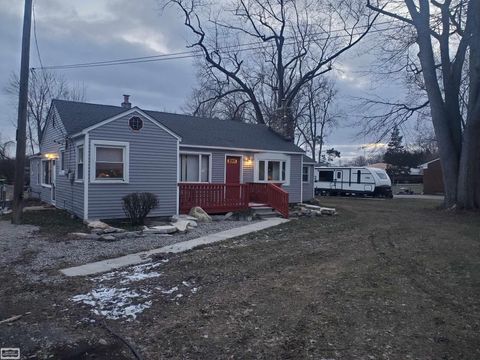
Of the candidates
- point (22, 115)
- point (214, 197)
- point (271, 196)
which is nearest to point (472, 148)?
point (271, 196)

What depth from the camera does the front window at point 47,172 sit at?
18809mm

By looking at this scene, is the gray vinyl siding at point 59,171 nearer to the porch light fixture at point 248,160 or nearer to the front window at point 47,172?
the front window at point 47,172

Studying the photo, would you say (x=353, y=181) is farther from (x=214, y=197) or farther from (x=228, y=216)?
(x=214, y=197)

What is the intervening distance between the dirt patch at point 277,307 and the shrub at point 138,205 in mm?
4346

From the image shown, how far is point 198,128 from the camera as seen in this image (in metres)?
19.5

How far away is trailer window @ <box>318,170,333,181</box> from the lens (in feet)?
119

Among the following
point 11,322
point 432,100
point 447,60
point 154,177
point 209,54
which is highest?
point 209,54

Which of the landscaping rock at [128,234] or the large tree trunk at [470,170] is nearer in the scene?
the landscaping rock at [128,234]

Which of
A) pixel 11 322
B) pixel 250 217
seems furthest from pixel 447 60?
pixel 11 322

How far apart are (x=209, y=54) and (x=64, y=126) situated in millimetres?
19851

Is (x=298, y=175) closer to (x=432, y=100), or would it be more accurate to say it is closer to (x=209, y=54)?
(x=432, y=100)

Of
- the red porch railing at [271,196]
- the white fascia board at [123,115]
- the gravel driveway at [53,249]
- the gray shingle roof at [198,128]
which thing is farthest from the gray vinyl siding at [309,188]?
the gravel driveway at [53,249]

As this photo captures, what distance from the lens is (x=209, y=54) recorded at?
1298 inches

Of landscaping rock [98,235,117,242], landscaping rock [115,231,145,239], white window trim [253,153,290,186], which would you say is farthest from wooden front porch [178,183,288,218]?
landscaping rock [98,235,117,242]
